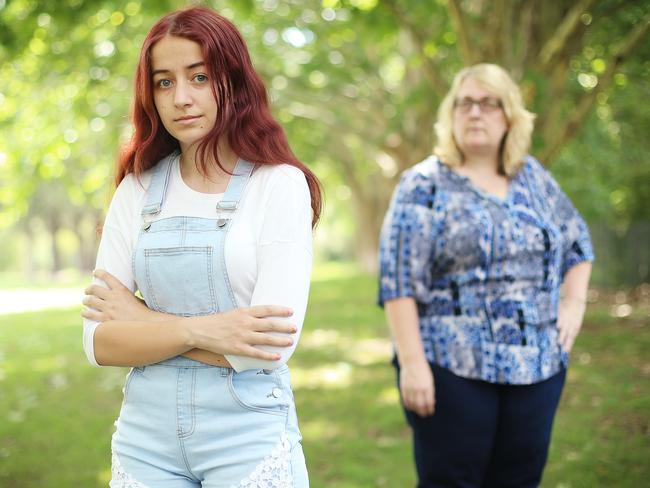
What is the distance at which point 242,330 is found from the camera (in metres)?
1.89

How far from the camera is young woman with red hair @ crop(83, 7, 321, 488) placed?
75.7 inches

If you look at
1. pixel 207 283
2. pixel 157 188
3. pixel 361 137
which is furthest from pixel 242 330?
pixel 361 137

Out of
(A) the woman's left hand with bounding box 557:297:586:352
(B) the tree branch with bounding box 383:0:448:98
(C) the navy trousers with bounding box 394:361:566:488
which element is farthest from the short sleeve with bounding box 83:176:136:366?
(B) the tree branch with bounding box 383:0:448:98

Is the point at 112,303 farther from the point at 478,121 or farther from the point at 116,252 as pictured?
the point at 478,121

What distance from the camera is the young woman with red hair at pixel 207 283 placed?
1.92m

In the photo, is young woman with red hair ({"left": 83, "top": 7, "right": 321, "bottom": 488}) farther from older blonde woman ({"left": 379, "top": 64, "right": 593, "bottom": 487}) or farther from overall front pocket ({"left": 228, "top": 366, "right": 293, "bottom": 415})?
older blonde woman ({"left": 379, "top": 64, "right": 593, "bottom": 487})

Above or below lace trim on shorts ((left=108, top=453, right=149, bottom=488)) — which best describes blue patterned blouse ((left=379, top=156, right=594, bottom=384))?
above

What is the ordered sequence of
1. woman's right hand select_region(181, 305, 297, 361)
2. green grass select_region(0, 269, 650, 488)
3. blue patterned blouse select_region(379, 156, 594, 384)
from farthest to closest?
1. green grass select_region(0, 269, 650, 488)
2. blue patterned blouse select_region(379, 156, 594, 384)
3. woman's right hand select_region(181, 305, 297, 361)

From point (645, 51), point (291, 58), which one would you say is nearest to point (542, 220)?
point (645, 51)

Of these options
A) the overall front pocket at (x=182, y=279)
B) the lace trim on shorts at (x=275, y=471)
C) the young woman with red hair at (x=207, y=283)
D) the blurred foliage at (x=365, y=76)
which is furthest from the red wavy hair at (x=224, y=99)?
the lace trim on shorts at (x=275, y=471)

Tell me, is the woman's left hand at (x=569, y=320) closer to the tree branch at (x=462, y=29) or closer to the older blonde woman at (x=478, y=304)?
the older blonde woman at (x=478, y=304)

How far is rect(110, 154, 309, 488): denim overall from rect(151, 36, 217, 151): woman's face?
20cm

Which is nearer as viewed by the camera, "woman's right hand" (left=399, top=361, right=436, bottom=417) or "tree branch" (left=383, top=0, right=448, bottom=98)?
"woman's right hand" (left=399, top=361, right=436, bottom=417)

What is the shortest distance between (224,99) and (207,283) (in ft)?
1.69
